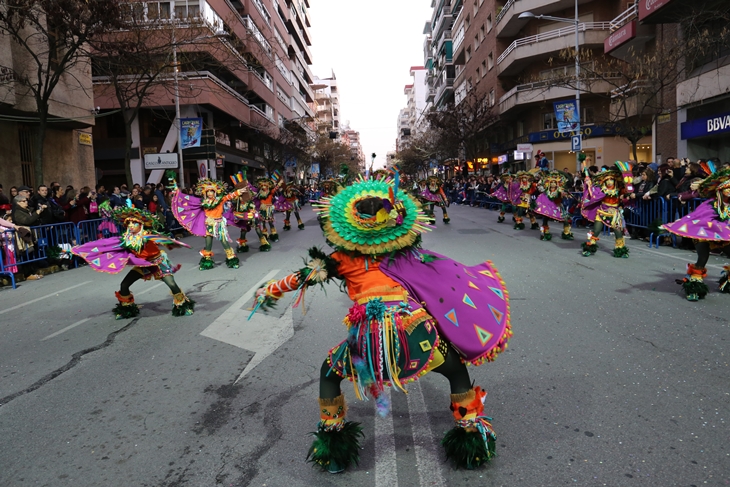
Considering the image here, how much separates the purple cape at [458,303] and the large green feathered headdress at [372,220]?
0.12 metres

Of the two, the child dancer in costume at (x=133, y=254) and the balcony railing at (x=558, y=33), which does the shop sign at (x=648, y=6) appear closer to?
the balcony railing at (x=558, y=33)

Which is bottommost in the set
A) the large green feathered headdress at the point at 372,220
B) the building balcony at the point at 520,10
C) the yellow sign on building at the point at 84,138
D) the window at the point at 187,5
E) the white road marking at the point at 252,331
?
the white road marking at the point at 252,331

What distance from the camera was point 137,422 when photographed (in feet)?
12.5

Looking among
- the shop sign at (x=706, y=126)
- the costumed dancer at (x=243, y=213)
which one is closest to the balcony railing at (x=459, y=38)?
the shop sign at (x=706, y=126)

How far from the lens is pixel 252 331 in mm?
6125

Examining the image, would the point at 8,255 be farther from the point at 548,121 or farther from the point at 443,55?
the point at 443,55

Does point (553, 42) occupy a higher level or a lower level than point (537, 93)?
higher

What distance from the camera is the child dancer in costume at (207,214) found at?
427 inches

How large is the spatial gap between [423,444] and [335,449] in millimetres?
632

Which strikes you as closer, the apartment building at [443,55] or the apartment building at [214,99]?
the apartment building at [214,99]

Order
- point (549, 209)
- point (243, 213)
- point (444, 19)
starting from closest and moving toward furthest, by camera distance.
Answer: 1. point (243, 213)
2. point (549, 209)
3. point (444, 19)

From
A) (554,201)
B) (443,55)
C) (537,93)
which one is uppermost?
(443,55)

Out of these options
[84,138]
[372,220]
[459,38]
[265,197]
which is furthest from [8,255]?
[459,38]

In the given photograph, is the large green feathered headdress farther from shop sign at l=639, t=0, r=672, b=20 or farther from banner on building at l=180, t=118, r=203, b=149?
banner on building at l=180, t=118, r=203, b=149
